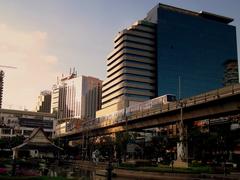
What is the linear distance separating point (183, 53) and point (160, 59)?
1626 cm

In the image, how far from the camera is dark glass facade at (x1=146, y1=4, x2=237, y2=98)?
592ft

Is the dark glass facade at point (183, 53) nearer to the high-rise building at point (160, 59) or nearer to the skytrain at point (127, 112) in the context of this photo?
the high-rise building at point (160, 59)

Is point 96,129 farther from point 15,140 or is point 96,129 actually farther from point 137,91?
point 137,91

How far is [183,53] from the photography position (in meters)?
189

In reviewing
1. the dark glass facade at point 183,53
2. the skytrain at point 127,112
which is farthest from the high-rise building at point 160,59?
the skytrain at point 127,112

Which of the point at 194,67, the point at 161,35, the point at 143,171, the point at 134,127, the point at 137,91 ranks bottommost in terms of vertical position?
the point at 143,171

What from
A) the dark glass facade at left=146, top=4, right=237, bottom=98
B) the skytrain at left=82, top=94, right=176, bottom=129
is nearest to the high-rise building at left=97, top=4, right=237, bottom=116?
the dark glass facade at left=146, top=4, right=237, bottom=98

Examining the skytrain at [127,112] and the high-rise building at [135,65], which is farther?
the high-rise building at [135,65]

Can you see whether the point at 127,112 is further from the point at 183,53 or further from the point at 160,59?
the point at 183,53

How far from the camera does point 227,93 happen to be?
59500 mm

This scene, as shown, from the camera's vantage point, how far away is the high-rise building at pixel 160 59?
177625 millimetres

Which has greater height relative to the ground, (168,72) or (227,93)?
(168,72)

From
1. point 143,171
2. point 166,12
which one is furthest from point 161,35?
point 143,171

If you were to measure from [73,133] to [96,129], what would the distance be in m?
31.1
